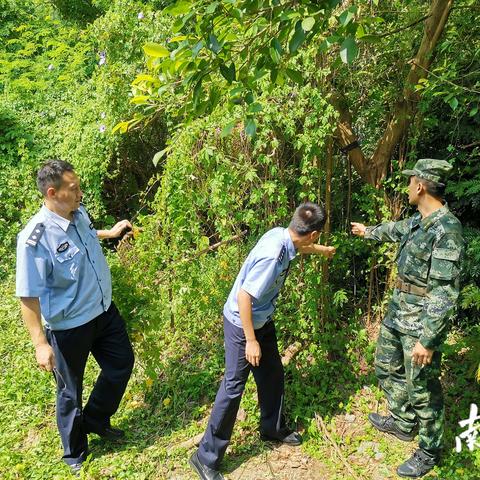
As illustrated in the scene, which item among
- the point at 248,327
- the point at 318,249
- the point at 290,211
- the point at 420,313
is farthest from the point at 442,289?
the point at 290,211

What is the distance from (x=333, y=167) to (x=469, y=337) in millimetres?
1722

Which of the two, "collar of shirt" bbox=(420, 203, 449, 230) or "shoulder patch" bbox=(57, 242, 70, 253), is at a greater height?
"collar of shirt" bbox=(420, 203, 449, 230)

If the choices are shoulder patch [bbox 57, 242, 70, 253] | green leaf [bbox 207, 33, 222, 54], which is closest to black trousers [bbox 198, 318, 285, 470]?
shoulder patch [bbox 57, 242, 70, 253]

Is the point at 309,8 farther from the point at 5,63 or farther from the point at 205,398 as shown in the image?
the point at 5,63

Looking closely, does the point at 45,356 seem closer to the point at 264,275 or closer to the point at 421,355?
the point at 264,275

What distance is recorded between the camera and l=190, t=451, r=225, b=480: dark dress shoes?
10.0ft

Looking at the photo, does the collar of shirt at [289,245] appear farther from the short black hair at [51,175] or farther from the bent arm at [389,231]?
the short black hair at [51,175]

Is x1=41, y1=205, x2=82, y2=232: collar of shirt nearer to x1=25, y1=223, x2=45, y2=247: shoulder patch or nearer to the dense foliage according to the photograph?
x1=25, y1=223, x2=45, y2=247: shoulder patch

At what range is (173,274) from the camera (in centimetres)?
384

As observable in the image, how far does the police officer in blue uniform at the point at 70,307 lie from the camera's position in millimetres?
2873

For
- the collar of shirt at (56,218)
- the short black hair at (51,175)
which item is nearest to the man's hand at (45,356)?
the collar of shirt at (56,218)

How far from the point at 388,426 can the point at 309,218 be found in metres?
1.70

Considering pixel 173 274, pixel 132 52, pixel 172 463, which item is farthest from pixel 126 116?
pixel 172 463

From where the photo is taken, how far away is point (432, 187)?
9.44 feet
